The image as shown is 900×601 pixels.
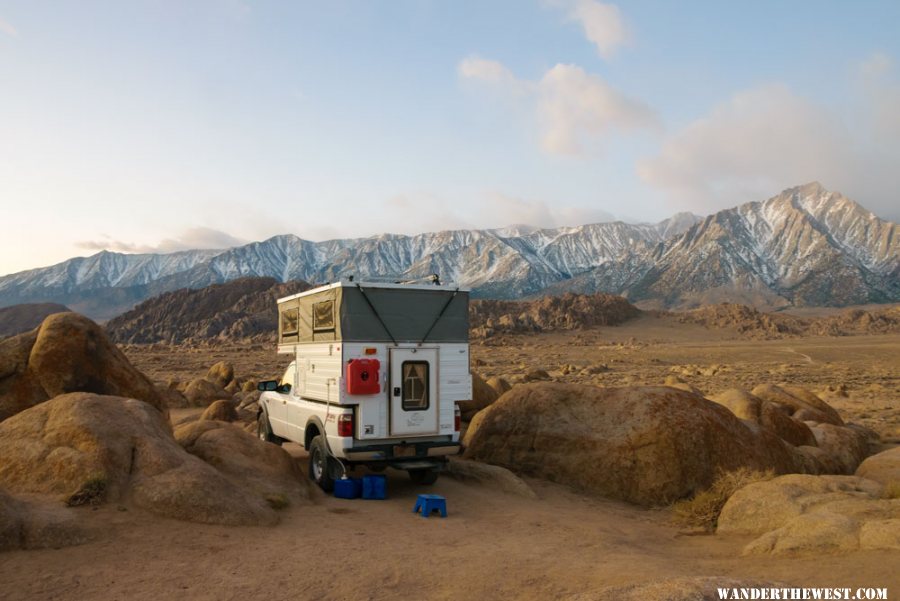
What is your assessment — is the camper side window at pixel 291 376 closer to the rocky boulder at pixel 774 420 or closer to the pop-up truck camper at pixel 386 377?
the pop-up truck camper at pixel 386 377

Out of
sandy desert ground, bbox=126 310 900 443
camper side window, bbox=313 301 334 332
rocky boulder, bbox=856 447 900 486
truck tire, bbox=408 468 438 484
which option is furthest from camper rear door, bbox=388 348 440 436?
sandy desert ground, bbox=126 310 900 443

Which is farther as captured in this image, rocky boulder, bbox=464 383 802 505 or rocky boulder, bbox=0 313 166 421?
rocky boulder, bbox=0 313 166 421

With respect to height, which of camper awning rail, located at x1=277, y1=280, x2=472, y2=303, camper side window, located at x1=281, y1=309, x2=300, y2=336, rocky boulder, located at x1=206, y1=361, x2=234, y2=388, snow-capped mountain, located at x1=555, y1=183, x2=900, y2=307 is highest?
snow-capped mountain, located at x1=555, y1=183, x2=900, y2=307

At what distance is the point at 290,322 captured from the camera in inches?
516

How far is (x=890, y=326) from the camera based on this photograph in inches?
3556

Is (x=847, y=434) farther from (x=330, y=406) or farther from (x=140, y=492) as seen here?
A: (x=140, y=492)

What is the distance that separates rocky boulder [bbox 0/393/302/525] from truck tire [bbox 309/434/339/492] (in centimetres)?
183

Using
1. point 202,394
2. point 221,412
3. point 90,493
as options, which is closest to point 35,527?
point 90,493

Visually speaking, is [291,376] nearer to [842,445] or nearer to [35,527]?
[35,527]

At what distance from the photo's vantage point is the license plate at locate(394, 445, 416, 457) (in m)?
10.5

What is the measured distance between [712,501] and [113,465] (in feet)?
28.0

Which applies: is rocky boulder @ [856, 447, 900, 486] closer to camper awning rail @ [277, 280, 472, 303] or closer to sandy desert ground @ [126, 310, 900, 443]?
sandy desert ground @ [126, 310, 900, 443]

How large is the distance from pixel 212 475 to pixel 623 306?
93.5m

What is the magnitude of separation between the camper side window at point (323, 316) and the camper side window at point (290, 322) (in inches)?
44.6
